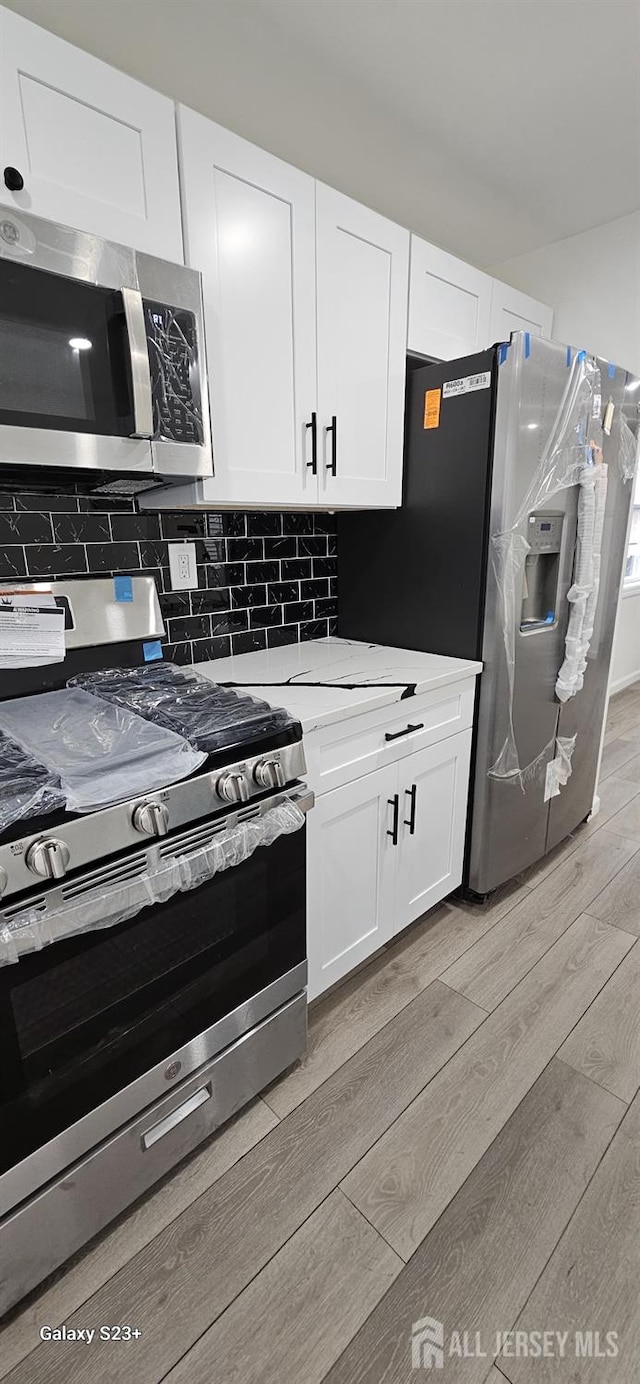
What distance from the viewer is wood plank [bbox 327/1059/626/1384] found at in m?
0.96

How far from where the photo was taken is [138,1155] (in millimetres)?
1095

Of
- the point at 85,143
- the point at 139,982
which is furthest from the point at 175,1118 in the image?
the point at 85,143

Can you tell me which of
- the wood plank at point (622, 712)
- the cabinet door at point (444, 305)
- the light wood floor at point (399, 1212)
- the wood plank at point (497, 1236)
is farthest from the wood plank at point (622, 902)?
the cabinet door at point (444, 305)

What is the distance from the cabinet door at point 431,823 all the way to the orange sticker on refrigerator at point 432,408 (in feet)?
3.15

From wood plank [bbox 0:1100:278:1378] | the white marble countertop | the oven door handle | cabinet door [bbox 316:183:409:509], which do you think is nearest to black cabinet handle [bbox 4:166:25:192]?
cabinet door [bbox 316:183:409:509]

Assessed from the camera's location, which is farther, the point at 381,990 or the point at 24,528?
the point at 381,990

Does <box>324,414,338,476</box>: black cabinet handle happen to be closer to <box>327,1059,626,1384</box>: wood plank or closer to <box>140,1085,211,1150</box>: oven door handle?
<box>140,1085,211,1150</box>: oven door handle

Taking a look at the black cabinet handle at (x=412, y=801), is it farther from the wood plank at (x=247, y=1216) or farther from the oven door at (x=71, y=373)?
the oven door at (x=71, y=373)

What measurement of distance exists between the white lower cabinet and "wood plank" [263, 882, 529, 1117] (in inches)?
4.2

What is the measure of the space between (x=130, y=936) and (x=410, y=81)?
233 cm

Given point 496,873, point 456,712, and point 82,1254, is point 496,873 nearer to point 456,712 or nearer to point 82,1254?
point 456,712

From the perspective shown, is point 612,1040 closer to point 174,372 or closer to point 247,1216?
point 247,1216

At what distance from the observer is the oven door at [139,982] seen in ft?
2.94

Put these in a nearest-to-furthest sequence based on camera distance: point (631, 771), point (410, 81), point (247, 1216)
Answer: point (247, 1216), point (410, 81), point (631, 771)
